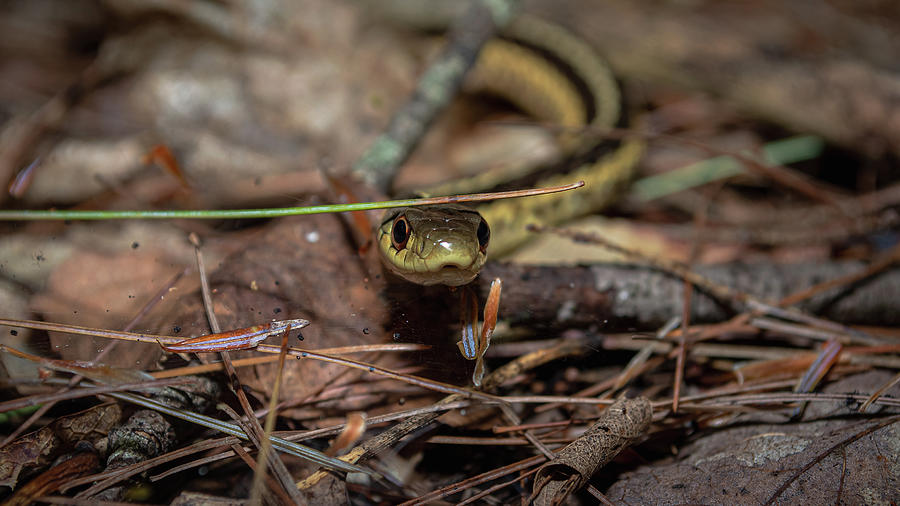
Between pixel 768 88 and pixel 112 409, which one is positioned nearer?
pixel 112 409

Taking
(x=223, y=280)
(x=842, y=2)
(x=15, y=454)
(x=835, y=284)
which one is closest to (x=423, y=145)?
(x=223, y=280)

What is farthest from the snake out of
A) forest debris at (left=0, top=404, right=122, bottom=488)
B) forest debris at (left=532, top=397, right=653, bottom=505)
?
forest debris at (left=0, top=404, right=122, bottom=488)

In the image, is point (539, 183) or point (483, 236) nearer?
point (483, 236)

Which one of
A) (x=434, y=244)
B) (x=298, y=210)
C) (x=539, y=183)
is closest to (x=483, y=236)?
(x=434, y=244)

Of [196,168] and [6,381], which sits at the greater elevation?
[6,381]

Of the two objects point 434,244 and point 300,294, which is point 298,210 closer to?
point 300,294

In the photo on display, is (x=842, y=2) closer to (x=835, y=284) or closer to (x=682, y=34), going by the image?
(x=682, y=34)

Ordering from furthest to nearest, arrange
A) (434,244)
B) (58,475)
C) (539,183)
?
(539,183) < (434,244) < (58,475)
